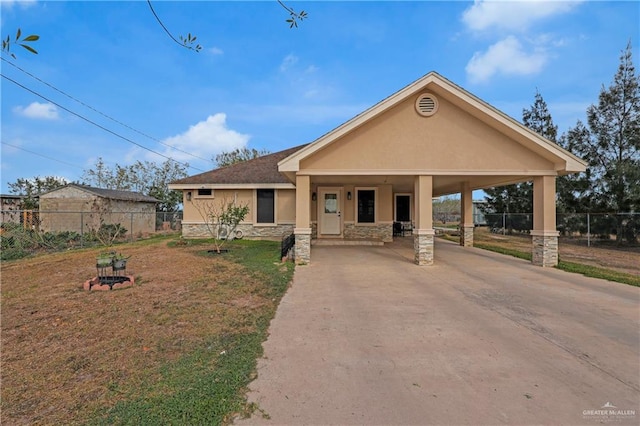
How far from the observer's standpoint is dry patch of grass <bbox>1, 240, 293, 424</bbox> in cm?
253

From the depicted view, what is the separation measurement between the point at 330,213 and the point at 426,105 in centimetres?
642

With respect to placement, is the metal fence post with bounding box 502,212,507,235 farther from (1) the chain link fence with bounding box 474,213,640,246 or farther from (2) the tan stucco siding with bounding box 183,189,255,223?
(2) the tan stucco siding with bounding box 183,189,255,223

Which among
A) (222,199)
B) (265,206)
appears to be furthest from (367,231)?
(222,199)

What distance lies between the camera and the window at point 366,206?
1367cm

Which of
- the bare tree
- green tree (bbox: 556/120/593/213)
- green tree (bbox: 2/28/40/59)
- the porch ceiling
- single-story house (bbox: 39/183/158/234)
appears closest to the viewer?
green tree (bbox: 2/28/40/59)

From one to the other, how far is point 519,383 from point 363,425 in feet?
5.44

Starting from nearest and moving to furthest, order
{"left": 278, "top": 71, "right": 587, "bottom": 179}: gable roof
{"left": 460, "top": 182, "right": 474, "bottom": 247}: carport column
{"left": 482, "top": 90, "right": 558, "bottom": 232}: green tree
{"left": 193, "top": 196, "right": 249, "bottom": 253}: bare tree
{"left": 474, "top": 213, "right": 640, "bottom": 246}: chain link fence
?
{"left": 278, "top": 71, "right": 587, "bottom": 179}: gable roof → {"left": 460, "top": 182, "right": 474, "bottom": 247}: carport column → {"left": 193, "top": 196, "right": 249, "bottom": 253}: bare tree → {"left": 474, "top": 213, "right": 640, "bottom": 246}: chain link fence → {"left": 482, "top": 90, "right": 558, "bottom": 232}: green tree

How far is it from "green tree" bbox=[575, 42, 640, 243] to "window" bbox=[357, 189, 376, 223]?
38.1 ft

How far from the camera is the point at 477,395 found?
2646mm

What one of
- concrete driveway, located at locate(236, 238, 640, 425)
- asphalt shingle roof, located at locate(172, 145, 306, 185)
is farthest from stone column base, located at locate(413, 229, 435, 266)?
asphalt shingle roof, located at locate(172, 145, 306, 185)

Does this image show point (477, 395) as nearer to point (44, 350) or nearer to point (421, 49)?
point (44, 350)

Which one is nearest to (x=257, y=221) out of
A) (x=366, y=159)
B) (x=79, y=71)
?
(x=366, y=159)

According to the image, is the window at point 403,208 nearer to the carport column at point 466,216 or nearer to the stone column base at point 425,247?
the carport column at point 466,216

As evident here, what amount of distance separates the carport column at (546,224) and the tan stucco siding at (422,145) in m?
0.79
